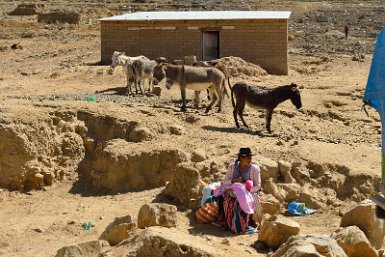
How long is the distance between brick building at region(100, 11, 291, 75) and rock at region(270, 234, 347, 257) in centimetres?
1747

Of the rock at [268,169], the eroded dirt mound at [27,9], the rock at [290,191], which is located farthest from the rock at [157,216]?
the eroded dirt mound at [27,9]

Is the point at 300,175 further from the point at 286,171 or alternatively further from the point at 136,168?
the point at 136,168

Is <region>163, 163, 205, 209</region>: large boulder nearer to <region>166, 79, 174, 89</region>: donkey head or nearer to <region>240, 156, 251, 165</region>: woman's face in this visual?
<region>240, 156, 251, 165</region>: woman's face

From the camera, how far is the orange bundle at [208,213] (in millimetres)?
10219

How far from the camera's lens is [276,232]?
29.9ft

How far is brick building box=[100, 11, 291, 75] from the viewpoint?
2486 centimetres

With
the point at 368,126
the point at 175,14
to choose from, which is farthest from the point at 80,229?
the point at 175,14

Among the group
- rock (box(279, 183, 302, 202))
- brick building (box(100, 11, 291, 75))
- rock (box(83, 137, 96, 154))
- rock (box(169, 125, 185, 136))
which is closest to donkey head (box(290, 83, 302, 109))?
rock (box(169, 125, 185, 136))

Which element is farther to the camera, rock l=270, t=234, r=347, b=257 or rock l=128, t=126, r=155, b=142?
rock l=128, t=126, r=155, b=142

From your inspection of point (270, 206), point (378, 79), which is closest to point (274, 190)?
point (270, 206)

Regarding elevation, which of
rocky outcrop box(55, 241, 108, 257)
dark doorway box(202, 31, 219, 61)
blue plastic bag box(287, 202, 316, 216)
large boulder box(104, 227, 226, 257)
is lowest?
blue plastic bag box(287, 202, 316, 216)

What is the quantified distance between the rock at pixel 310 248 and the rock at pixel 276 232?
1.17 metres

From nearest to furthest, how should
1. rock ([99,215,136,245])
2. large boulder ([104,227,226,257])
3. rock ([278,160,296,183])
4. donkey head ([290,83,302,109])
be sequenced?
large boulder ([104,227,226,257]), rock ([99,215,136,245]), rock ([278,160,296,183]), donkey head ([290,83,302,109])

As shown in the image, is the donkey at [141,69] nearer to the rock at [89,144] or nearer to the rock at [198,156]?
the rock at [89,144]
